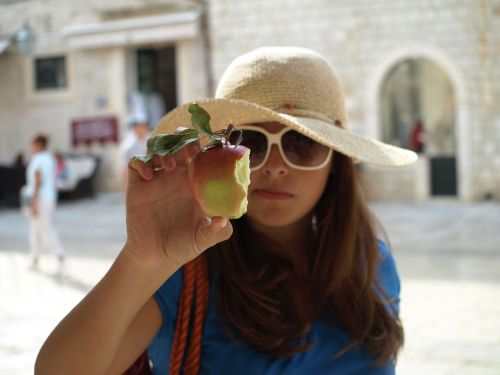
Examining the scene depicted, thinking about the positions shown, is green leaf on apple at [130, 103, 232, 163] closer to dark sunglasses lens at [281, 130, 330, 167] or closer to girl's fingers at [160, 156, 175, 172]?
girl's fingers at [160, 156, 175, 172]

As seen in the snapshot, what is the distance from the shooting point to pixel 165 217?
4.09ft

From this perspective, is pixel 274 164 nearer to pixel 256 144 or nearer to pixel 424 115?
pixel 256 144

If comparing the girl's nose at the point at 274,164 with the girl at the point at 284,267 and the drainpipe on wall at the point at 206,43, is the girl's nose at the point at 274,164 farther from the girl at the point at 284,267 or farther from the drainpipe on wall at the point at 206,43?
the drainpipe on wall at the point at 206,43

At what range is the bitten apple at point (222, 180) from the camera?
113cm

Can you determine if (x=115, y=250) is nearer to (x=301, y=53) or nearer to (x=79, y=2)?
(x=301, y=53)

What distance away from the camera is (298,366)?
1.66m

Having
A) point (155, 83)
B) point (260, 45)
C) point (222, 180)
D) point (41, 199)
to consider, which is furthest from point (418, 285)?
point (155, 83)

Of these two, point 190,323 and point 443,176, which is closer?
point 190,323

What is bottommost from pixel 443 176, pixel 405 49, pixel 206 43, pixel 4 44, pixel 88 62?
pixel 443 176

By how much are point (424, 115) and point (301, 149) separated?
1377cm

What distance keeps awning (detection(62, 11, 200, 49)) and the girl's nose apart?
15210 mm

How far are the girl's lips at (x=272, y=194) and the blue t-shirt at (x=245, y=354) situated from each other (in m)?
0.26

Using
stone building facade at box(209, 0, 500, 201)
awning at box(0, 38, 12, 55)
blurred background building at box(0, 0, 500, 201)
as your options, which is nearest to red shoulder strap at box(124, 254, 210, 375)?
blurred background building at box(0, 0, 500, 201)

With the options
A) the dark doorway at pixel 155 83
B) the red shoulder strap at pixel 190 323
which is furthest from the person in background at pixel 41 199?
Result: the dark doorway at pixel 155 83
